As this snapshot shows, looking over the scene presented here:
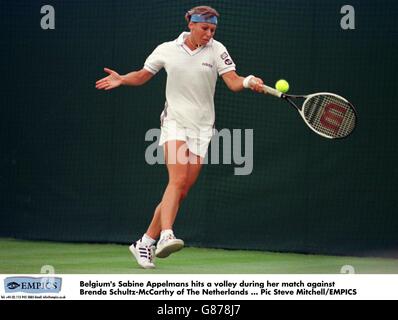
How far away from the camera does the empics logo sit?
5.99 m

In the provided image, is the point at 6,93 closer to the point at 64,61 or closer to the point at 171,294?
the point at 64,61

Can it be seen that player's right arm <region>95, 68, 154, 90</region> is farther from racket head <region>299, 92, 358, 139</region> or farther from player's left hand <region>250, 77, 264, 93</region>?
racket head <region>299, 92, 358, 139</region>

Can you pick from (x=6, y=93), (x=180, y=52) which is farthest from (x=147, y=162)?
(x=180, y=52)

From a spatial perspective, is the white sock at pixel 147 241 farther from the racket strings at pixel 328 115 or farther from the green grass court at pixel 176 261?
the racket strings at pixel 328 115

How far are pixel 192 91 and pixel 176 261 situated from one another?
146 cm

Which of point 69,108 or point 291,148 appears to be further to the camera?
point 69,108

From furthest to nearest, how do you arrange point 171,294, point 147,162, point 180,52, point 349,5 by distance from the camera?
point 147,162
point 349,5
point 180,52
point 171,294

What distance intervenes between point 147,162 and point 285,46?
153 centimetres

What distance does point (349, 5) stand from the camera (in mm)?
8477

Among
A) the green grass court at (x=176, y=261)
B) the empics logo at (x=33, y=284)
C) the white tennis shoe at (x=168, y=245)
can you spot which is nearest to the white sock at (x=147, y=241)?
the green grass court at (x=176, y=261)

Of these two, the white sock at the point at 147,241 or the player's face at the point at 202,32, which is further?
the white sock at the point at 147,241

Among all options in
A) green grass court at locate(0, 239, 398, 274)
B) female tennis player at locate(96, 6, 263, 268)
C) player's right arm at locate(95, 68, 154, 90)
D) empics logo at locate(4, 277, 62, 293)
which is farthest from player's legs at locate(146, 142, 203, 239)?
empics logo at locate(4, 277, 62, 293)

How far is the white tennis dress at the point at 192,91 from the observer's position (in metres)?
7.20

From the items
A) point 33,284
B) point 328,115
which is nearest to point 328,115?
point 328,115
